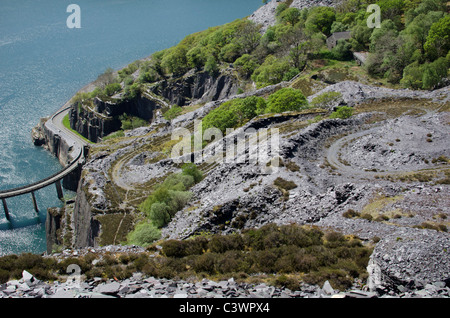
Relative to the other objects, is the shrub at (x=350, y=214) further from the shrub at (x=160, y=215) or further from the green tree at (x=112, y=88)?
the green tree at (x=112, y=88)

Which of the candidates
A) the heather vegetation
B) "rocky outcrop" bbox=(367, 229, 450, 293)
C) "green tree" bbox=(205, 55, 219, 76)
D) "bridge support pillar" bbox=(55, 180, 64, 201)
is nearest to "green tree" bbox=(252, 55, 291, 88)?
"green tree" bbox=(205, 55, 219, 76)

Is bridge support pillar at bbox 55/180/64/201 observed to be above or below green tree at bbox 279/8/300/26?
below

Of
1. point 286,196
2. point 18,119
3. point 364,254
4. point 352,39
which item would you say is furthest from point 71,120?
point 364,254

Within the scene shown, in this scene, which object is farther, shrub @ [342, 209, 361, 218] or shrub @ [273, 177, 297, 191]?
shrub @ [273, 177, 297, 191]

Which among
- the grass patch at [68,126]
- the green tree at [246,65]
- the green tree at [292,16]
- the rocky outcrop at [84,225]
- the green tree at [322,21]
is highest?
the green tree at [292,16]

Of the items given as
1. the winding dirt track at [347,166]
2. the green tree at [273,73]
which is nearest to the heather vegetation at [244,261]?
the winding dirt track at [347,166]

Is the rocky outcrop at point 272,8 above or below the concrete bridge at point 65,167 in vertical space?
above

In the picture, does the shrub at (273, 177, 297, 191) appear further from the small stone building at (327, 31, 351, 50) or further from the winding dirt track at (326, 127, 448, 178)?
the small stone building at (327, 31, 351, 50)

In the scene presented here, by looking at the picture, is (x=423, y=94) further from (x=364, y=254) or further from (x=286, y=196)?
(x=364, y=254)
